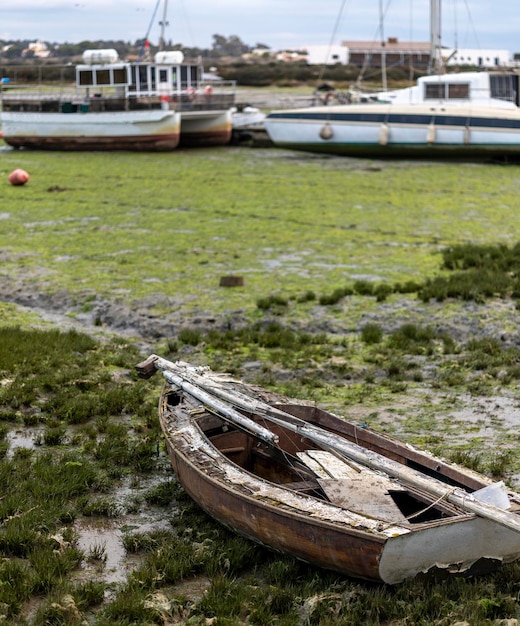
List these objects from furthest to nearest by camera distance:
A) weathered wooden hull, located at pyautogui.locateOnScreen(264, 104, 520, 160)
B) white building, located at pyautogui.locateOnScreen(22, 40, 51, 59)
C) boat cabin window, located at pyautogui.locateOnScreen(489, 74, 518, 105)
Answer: white building, located at pyautogui.locateOnScreen(22, 40, 51, 59) < boat cabin window, located at pyautogui.locateOnScreen(489, 74, 518, 105) < weathered wooden hull, located at pyautogui.locateOnScreen(264, 104, 520, 160)

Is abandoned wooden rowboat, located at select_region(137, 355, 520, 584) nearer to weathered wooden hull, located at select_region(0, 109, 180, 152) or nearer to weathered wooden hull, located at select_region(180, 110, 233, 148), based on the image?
weathered wooden hull, located at select_region(0, 109, 180, 152)

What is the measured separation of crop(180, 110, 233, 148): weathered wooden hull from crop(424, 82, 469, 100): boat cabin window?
274 inches

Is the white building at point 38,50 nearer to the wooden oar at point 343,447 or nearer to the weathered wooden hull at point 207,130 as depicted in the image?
the weathered wooden hull at point 207,130

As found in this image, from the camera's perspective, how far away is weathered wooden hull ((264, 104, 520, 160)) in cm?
2880

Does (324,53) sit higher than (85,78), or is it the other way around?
(324,53)

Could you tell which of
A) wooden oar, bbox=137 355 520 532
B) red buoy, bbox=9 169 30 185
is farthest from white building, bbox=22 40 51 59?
A: wooden oar, bbox=137 355 520 532

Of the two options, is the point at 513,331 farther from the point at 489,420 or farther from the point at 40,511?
the point at 40,511

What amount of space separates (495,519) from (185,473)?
2.28m

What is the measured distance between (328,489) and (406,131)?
24353mm

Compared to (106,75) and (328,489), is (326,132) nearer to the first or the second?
(106,75)

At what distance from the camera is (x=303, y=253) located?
52.0ft

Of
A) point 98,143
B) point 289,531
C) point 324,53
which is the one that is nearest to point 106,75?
point 98,143

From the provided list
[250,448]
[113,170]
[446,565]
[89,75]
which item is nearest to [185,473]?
[250,448]

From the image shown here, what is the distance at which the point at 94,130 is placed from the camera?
107 feet
